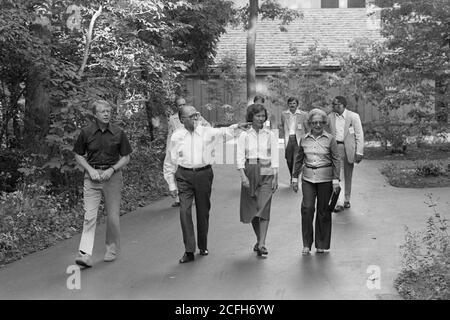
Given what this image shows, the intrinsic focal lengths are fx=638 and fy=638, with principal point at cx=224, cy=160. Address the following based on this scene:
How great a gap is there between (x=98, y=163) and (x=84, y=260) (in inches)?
44.9

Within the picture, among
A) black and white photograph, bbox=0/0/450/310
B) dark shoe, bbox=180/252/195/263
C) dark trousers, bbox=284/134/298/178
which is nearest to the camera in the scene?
black and white photograph, bbox=0/0/450/310

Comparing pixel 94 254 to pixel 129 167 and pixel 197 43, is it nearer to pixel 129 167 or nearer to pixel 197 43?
pixel 129 167

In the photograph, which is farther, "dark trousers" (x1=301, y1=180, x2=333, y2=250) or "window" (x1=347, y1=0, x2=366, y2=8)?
"window" (x1=347, y1=0, x2=366, y2=8)

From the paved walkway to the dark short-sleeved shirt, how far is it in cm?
126

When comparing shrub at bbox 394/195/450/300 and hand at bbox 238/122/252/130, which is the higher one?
hand at bbox 238/122/252/130

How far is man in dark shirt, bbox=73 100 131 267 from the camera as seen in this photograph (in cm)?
746

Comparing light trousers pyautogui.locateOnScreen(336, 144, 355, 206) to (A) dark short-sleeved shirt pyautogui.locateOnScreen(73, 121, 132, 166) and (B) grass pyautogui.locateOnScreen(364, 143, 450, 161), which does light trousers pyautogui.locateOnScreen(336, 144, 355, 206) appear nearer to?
(A) dark short-sleeved shirt pyautogui.locateOnScreen(73, 121, 132, 166)

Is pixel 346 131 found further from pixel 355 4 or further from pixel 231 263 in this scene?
pixel 355 4

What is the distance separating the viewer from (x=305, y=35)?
30.3 meters

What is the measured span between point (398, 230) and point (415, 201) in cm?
251

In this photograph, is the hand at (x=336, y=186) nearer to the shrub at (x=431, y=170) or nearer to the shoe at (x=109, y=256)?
the shoe at (x=109, y=256)

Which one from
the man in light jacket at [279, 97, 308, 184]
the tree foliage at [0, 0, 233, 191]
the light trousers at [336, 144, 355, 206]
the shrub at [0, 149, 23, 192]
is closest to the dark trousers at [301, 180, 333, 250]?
the light trousers at [336, 144, 355, 206]

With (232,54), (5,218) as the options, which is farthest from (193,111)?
(232,54)

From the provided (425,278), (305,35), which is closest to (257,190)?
(425,278)
